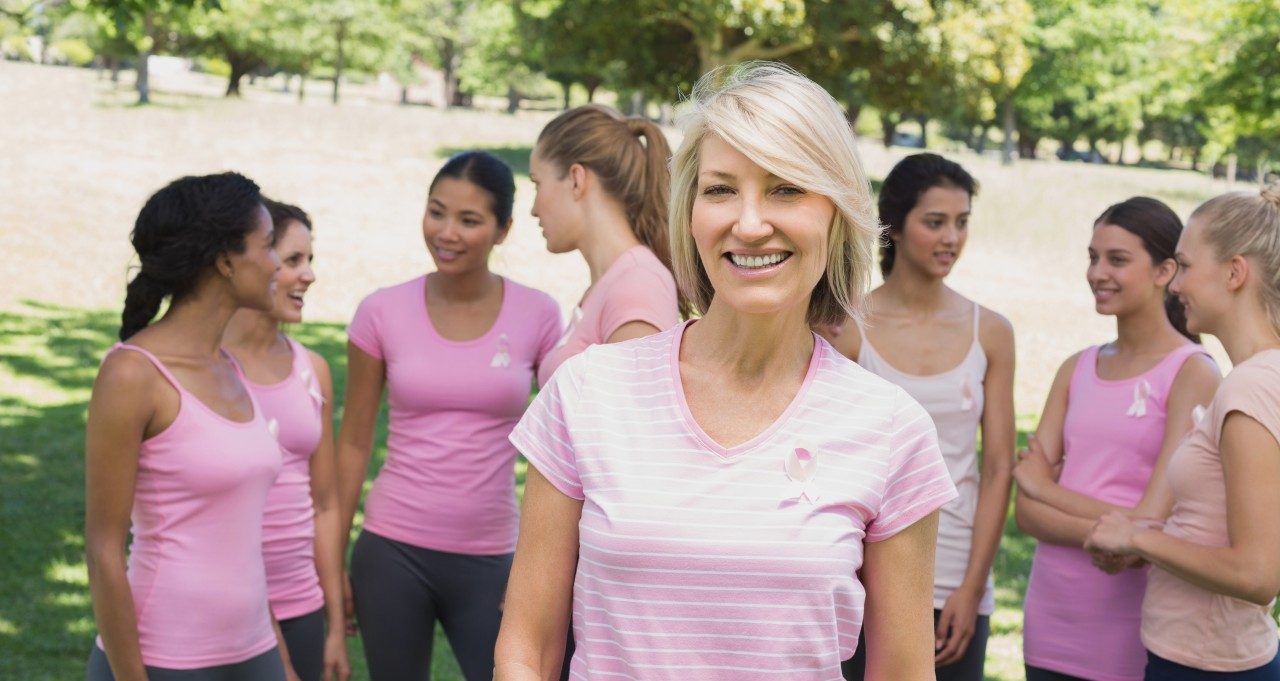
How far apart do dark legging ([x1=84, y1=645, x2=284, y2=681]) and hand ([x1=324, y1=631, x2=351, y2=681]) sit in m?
0.59

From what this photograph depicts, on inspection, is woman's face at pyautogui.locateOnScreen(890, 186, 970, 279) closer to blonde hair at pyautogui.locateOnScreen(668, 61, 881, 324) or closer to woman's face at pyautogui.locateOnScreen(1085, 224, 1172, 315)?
woman's face at pyautogui.locateOnScreen(1085, 224, 1172, 315)

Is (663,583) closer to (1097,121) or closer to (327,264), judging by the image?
(327,264)

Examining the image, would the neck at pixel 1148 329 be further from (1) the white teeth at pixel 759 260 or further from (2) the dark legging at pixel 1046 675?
(1) the white teeth at pixel 759 260

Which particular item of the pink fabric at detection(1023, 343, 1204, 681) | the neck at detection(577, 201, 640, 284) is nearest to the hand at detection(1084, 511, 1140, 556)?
the pink fabric at detection(1023, 343, 1204, 681)

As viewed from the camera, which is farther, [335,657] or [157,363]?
[335,657]

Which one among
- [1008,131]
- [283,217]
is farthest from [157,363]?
[1008,131]

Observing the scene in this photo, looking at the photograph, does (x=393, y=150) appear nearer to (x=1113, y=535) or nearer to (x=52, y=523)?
(x=52, y=523)

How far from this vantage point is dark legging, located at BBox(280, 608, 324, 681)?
4148 millimetres

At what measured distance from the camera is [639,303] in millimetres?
3438

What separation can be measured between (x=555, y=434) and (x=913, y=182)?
7.85 feet

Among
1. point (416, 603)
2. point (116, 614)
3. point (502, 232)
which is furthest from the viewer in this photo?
point (502, 232)

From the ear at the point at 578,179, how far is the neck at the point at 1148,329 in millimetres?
1652

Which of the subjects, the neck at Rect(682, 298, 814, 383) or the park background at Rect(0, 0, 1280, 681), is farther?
the park background at Rect(0, 0, 1280, 681)

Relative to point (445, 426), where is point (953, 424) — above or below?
above
